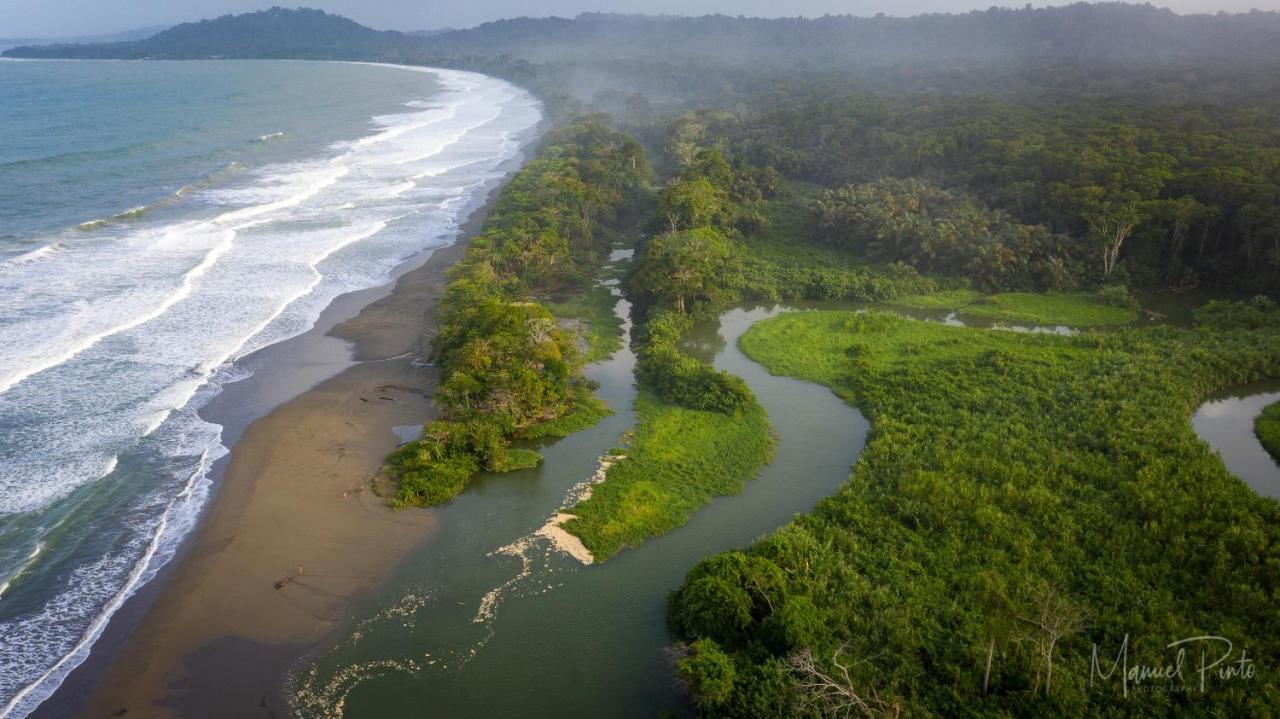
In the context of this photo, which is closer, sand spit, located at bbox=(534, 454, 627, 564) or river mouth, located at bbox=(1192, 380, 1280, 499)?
sand spit, located at bbox=(534, 454, 627, 564)

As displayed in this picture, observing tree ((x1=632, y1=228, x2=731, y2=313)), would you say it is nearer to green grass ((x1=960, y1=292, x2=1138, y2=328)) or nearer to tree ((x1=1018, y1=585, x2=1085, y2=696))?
green grass ((x1=960, y1=292, x2=1138, y2=328))

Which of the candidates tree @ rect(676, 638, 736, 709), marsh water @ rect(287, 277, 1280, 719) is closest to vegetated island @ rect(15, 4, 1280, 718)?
tree @ rect(676, 638, 736, 709)

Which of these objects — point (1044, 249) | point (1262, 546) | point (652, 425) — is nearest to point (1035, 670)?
point (1262, 546)

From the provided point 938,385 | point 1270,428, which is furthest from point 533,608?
point 1270,428

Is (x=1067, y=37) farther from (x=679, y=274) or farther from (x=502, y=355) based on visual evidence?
(x=502, y=355)

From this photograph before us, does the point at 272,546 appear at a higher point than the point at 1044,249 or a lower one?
lower

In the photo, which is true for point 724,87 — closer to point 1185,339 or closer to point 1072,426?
point 1185,339

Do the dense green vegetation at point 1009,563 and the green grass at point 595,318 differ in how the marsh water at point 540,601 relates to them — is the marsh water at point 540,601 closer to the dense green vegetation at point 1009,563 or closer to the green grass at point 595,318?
the dense green vegetation at point 1009,563
